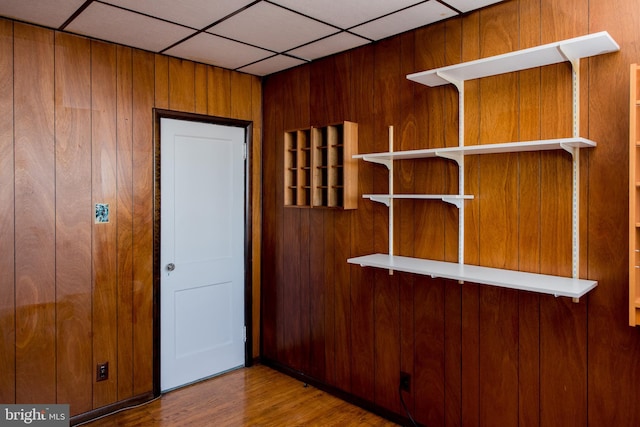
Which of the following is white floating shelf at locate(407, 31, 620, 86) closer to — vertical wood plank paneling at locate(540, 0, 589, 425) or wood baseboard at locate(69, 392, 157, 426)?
vertical wood plank paneling at locate(540, 0, 589, 425)

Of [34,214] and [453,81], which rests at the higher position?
[453,81]

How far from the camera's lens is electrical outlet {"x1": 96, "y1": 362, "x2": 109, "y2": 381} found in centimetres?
310

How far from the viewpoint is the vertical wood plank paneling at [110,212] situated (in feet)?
10.1

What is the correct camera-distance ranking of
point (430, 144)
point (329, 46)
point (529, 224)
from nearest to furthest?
point (529, 224) → point (430, 144) → point (329, 46)

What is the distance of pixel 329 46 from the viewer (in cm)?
319

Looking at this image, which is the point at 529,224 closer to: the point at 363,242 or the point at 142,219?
the point at 363,242

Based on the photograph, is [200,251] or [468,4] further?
[200,251]

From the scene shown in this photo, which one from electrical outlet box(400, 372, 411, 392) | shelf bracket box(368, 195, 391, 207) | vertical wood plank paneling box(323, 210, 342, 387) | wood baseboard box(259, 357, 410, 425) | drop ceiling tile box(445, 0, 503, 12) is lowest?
wood baseboard box(259, 357, 410, 425)

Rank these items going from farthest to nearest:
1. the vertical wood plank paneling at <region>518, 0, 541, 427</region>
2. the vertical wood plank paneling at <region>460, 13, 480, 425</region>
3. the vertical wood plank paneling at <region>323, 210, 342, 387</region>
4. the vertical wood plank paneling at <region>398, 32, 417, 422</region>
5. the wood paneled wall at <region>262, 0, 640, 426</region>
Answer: the vertical wood plank paneling at <region>323, 210, 342, 387</region>
the vertical wood plank paneling at <region>398, 32, 417, 422</region>
the vertical wood plank paneling at <region>460, 13, 480, 425</region>
the vertical wood plank paneling at <region>518, 0, 541, 427</region>
the wood paneled wall at <region>262, 0, 640, 426</region>

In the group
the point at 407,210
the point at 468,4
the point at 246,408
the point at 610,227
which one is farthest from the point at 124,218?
the point at 610,227

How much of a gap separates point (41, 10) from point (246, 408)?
287cm

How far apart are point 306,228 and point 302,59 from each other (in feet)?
4.42

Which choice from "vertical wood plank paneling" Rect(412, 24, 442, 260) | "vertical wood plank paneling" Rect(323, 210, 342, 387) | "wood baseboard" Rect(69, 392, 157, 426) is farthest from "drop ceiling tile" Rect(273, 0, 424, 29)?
"wood baseboard" Rect(69, 392, 157, 426)

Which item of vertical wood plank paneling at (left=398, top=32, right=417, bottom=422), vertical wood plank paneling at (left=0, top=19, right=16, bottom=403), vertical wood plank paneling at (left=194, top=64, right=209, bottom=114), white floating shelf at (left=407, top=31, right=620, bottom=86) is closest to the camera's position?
white floating shelf at (left=407, top=31, right=620, bottom=86)
